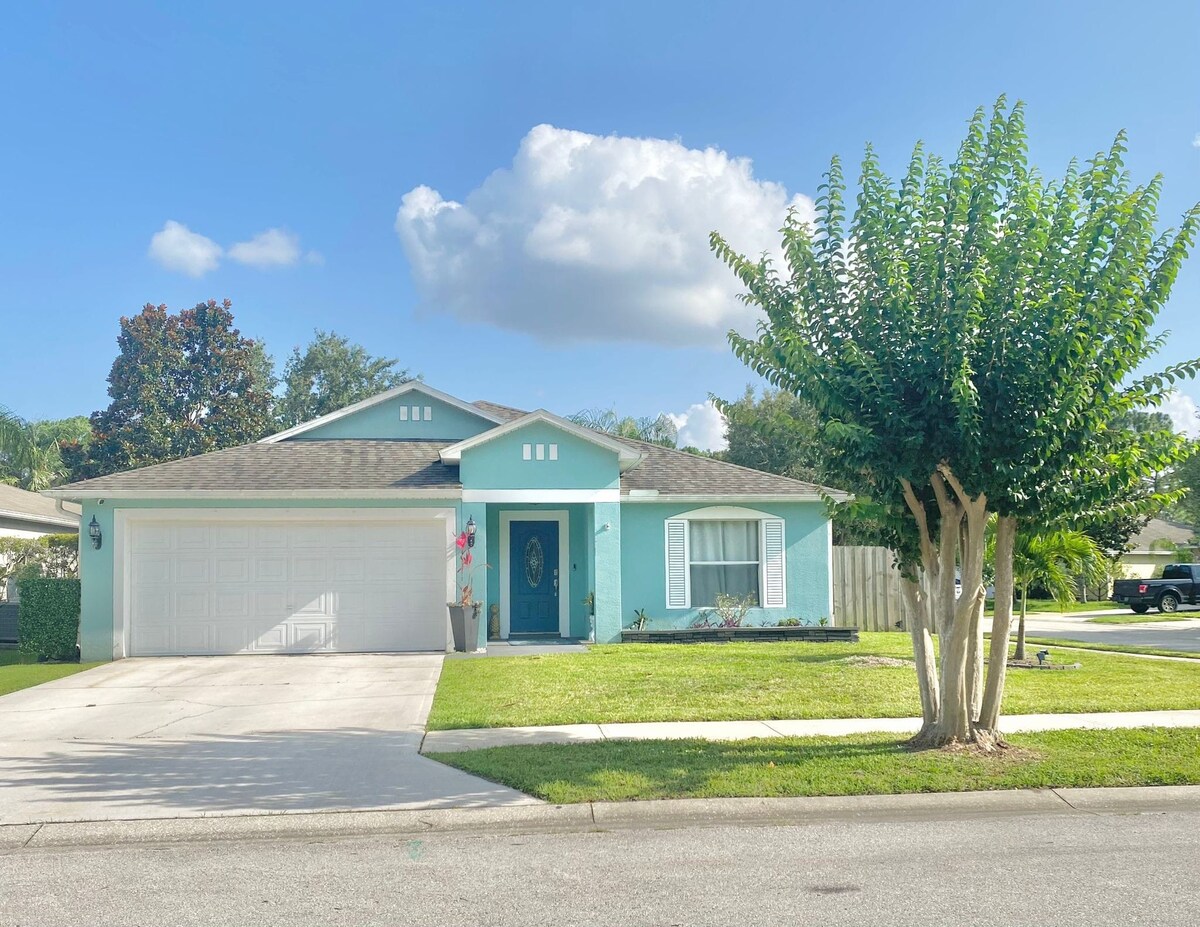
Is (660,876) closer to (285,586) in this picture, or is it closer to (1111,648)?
(285,586)

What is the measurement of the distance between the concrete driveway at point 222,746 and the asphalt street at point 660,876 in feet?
2.26

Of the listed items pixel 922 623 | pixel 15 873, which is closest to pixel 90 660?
pixel 15 873

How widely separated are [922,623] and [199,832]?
589cm

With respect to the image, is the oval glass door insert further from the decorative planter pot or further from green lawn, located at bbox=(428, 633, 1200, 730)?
green lawn, located at bbox=(428, 633, 1200, 730)

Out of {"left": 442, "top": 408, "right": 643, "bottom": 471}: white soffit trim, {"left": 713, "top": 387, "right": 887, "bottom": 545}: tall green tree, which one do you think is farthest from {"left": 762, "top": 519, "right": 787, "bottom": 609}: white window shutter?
{"left": 713, "top": 387, "right": 887, "bottom": 545}: tall green tree

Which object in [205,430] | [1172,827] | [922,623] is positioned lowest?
[1172,827]

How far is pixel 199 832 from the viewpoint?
267 inches

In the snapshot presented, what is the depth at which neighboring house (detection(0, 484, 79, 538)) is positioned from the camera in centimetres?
2506

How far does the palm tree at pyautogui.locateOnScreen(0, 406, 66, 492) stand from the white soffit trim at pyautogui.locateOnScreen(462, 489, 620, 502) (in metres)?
24.1

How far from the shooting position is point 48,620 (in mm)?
17047

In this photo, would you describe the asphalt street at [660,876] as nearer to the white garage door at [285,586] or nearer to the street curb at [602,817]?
the street curb at [602,817]

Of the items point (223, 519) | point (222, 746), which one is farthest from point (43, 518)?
point (222, 746)

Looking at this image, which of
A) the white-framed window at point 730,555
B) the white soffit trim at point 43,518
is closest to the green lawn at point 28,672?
the white soffit trim at point 43,518

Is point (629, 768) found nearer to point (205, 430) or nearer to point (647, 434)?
point (205, 430)
